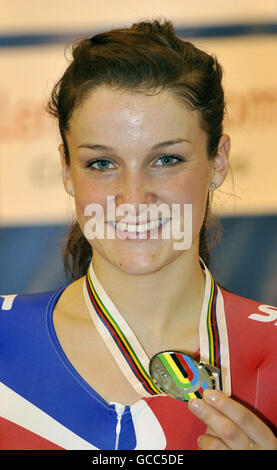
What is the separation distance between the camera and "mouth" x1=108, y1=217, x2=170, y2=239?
59.9 inches

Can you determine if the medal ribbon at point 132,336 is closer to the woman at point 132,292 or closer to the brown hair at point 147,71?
the woman at point 132,292

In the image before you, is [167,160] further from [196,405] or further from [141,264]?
[196,405]

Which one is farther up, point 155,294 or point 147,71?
point 147,71

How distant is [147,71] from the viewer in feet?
5.02

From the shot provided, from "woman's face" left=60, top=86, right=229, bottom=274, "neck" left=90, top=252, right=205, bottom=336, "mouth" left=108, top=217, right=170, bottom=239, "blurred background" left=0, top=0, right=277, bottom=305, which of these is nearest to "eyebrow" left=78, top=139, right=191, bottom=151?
"woman's face" left=60, top=86, right=229, bottom=274

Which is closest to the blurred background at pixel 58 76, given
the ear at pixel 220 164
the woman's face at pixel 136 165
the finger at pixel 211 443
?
the ear at pixel 220 164

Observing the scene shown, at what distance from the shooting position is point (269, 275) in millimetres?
3221

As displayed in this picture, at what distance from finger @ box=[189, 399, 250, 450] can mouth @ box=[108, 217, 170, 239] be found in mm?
371

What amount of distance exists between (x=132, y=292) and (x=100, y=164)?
0.27 m

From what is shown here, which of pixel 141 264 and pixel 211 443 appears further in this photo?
pixel 141 264

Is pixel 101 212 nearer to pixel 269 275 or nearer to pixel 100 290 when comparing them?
pixel 100 290

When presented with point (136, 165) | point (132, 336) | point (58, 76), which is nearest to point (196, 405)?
point (132, 336)

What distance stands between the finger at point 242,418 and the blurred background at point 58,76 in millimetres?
1727

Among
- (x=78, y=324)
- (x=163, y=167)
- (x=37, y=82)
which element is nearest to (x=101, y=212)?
(x=163, y=167)
